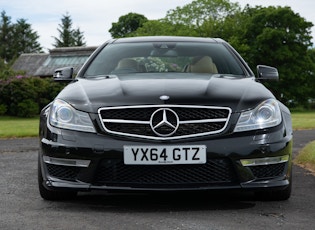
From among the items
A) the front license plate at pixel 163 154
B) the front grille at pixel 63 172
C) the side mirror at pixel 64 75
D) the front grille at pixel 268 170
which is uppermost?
the side mirror at pixel 64 75

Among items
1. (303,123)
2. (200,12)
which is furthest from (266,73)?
(200,12)

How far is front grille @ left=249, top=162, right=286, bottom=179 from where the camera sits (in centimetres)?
460

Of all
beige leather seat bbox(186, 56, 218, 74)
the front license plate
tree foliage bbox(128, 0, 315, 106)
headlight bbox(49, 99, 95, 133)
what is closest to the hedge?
beige leather seat bbox(186, 56, 218, 74)

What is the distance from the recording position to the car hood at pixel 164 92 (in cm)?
462

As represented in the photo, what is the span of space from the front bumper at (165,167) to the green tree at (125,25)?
88744 millimetres

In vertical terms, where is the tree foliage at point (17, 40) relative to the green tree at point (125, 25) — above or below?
below

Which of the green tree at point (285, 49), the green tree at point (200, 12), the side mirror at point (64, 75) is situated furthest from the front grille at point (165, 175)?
the green tree at point (200, 12)

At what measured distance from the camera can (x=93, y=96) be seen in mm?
4777

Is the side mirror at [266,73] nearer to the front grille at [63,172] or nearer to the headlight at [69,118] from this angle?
the headlight at [69,118]

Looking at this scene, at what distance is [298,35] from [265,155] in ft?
193

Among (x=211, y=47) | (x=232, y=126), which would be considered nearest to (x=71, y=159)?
(x=232, y=126)

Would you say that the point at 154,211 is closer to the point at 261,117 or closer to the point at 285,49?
the point at 261,117

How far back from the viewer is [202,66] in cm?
596

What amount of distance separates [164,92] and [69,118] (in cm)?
76
